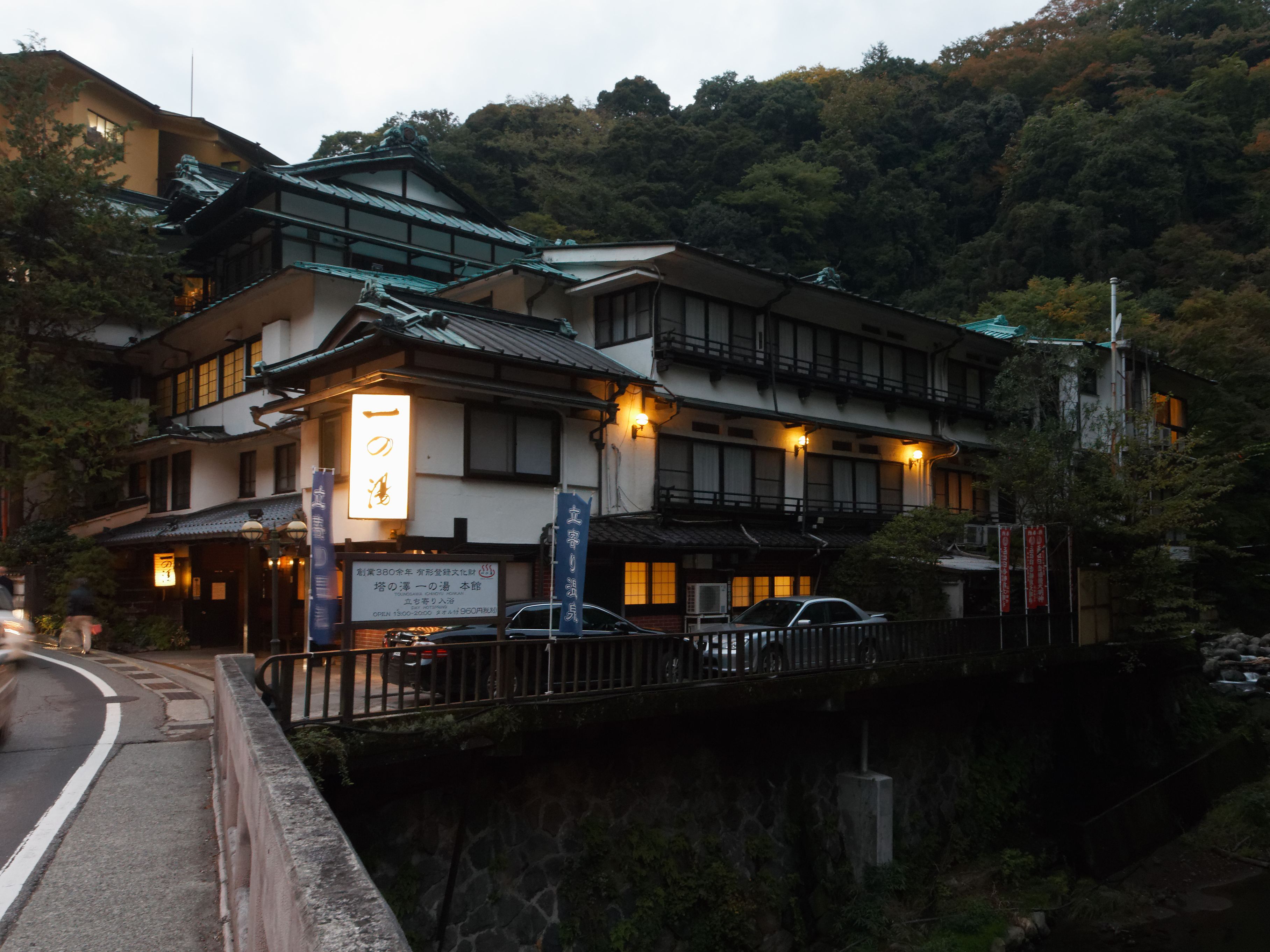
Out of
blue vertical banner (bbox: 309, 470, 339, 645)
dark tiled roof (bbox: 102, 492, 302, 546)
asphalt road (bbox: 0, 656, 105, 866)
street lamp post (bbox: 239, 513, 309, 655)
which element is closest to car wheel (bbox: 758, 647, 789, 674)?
blue vertical banner (bbox: 309, 470, 339, 645)

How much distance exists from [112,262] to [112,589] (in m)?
10.2

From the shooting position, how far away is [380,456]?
59.8 feet

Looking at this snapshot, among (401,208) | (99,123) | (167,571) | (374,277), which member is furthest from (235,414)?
(99,123)

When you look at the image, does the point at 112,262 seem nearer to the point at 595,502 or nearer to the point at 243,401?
the point at 243,401

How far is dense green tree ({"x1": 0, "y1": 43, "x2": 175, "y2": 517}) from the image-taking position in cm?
2698

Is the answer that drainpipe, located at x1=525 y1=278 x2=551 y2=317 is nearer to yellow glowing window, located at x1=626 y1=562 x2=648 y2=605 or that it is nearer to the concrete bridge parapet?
yellow glowing window, located at x1=626 y1=562 x2=648 y2=605

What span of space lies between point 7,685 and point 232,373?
784 inches

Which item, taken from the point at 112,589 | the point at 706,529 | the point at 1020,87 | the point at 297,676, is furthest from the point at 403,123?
the point at 1020,87

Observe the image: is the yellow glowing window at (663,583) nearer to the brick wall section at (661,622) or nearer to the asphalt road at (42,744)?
the brick wall section at (661,622)

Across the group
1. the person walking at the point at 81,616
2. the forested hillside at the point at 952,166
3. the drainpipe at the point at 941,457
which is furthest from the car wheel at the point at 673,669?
the forested hillside at the point at 952,166

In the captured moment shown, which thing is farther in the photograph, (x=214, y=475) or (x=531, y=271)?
(x=214, y=475)

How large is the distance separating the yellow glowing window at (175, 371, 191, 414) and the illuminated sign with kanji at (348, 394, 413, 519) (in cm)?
1551

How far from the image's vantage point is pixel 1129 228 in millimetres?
54250

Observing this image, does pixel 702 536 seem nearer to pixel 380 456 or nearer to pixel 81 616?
pixel 380 456
